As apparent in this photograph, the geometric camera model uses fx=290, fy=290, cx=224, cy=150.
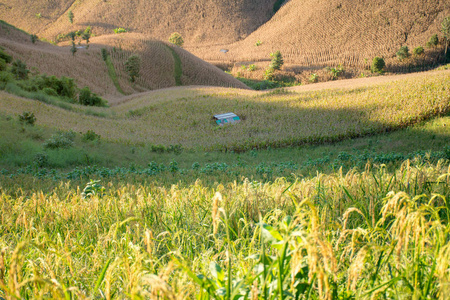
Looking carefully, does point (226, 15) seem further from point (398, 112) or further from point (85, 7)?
point (398, 112)

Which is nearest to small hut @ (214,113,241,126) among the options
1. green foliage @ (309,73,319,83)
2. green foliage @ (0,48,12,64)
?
green foliage @ (0,48,12,64)

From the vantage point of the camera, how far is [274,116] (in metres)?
19.7

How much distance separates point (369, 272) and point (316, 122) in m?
16.6

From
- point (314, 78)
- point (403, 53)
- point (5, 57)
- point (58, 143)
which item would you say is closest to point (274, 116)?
point (58, 143)

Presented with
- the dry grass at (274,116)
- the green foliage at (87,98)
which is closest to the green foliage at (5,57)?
the green foliage at (87,98)

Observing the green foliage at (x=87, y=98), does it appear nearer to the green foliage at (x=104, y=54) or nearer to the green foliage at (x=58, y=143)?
the green foliage at (x=58, y=143)

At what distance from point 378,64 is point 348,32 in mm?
19476

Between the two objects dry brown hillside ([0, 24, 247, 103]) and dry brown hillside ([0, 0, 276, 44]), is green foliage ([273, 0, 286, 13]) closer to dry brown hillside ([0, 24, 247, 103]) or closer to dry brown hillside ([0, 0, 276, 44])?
dry brown hillside ([0, 0, 276, 44])

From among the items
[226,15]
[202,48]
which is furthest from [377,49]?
[226,15]

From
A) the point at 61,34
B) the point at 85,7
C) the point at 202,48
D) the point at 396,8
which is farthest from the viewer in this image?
the point at 85,7

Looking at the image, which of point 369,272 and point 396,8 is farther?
point 396,8

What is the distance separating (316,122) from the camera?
17.4 metres

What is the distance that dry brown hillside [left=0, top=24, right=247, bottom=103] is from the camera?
33375 mm

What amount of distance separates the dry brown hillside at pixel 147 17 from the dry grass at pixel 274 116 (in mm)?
68151
